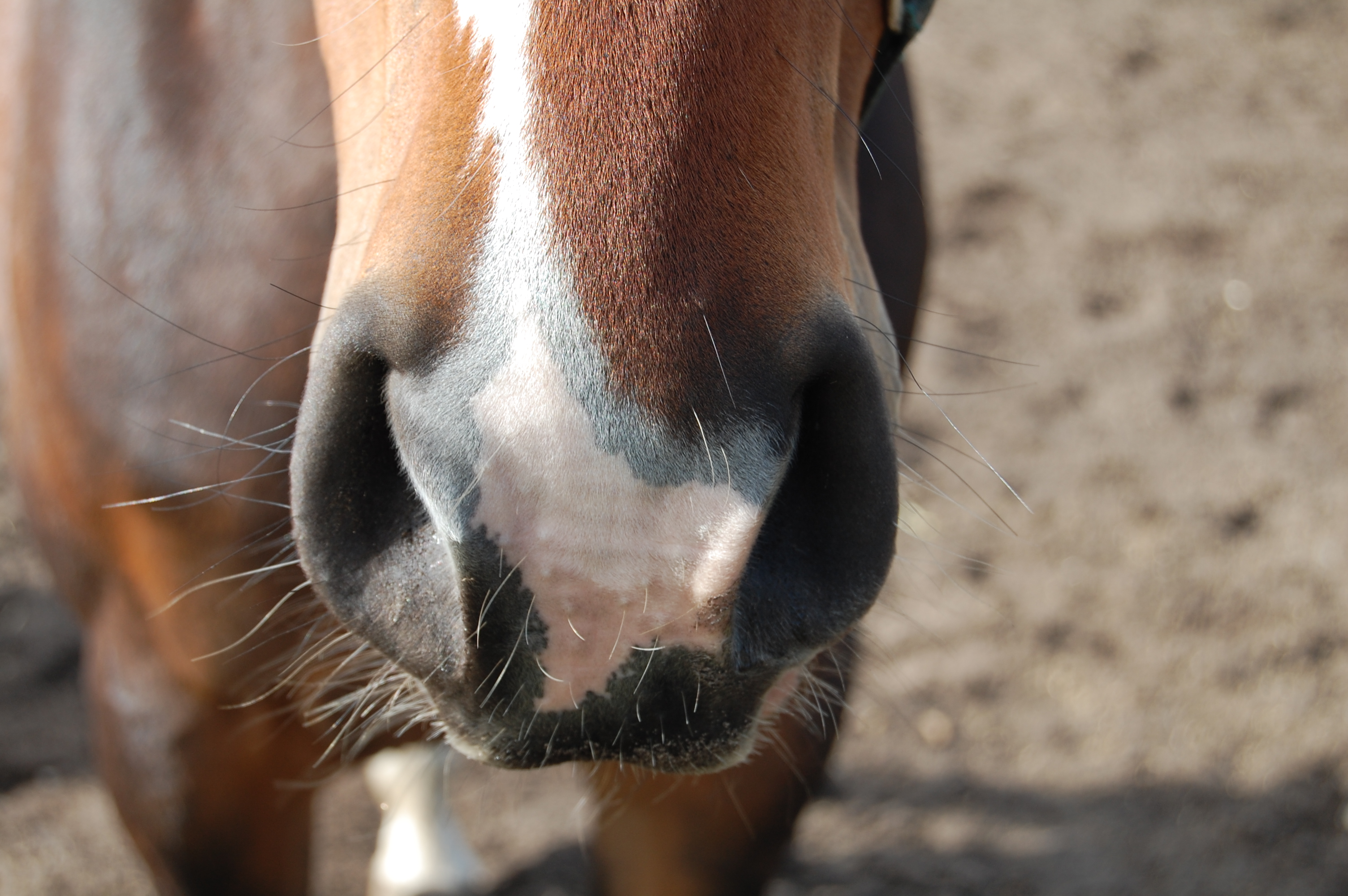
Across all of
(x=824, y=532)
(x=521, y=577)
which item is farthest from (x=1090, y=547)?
(x=521, y=577)

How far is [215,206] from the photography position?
40.7 inches

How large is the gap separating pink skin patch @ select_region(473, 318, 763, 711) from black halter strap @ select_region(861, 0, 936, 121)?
1.75 feet

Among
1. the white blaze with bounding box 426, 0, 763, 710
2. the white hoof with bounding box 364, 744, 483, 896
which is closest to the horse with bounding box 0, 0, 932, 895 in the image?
the white blaze with bounding box 426, 0, 763, 710

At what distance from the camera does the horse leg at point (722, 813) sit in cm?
122

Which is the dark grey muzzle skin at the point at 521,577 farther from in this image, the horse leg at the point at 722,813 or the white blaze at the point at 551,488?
the horse leg at the point at 722,813

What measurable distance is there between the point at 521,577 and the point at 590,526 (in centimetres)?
6

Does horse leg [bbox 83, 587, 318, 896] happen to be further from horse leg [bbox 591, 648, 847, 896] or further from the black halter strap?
the black halter strap

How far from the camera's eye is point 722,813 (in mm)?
1271

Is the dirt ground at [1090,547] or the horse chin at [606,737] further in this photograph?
the dirt ground at [1090,547]

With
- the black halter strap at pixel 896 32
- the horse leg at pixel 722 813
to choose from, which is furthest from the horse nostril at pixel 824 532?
the horse leg at pixel 722 813

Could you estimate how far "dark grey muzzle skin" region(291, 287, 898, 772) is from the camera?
628mm

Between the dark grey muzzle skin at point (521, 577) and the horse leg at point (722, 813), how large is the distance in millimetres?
511

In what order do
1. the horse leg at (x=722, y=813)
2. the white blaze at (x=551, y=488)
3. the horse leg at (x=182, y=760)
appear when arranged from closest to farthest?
the white blaze at (x=551, y=488), the horse leg at (x=182, y=760), the horse leg at (x=722, y=813)

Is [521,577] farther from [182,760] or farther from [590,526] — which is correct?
[182,760]
